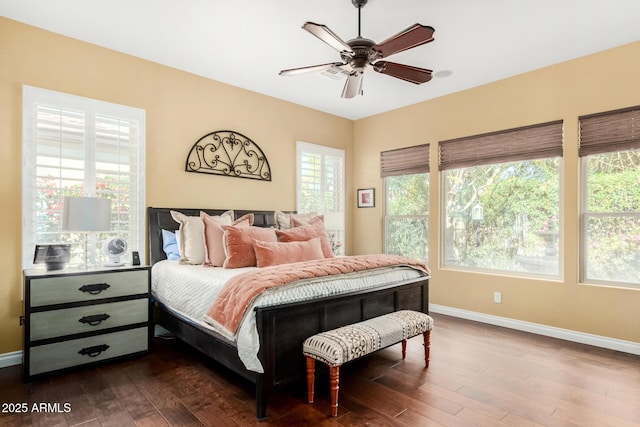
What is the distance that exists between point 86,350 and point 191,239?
120 cm

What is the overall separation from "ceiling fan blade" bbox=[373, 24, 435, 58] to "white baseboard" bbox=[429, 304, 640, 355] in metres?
3.15

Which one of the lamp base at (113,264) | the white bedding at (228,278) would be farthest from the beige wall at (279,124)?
the white bedding at (228,278)

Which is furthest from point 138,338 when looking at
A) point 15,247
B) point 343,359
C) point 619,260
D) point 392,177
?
point 619,260

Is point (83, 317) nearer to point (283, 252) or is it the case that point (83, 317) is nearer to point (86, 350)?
point (86, 350)

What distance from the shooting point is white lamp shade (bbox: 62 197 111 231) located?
2814 mm

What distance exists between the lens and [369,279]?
292 cm

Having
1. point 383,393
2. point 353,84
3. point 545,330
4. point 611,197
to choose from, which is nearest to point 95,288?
point 383,393

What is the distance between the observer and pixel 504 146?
4.16 metres

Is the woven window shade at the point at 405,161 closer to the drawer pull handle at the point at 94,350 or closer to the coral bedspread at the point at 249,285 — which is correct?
the coral bedspread at the point at 249,285

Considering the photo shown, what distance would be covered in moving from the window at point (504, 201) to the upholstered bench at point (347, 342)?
208 centimetres

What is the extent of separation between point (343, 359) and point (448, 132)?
3.43m

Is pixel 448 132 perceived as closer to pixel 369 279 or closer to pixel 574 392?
pixel 369 279

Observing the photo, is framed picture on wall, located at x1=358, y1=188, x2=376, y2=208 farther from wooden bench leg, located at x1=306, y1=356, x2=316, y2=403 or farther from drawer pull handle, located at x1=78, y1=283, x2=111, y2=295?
drawer pull handle, located at x1=78, y1=283, x2=111, y2=295

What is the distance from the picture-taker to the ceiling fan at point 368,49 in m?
2.29
